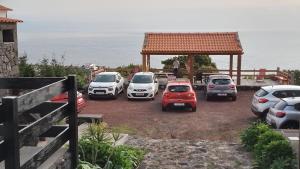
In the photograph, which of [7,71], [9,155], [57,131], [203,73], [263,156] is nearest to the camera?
[9,155]

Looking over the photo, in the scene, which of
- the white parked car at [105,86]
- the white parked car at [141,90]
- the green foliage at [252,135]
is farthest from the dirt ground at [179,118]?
the green foliage at [252,135]

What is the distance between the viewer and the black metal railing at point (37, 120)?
14.1 ft

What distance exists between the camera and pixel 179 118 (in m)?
20.0

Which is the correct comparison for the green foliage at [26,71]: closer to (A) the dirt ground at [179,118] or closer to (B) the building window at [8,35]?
(B) the building window at [8,35]

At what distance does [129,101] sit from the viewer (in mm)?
24906

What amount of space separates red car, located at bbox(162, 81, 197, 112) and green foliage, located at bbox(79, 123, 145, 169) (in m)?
10.5

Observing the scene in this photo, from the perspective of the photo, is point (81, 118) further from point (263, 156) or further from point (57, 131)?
point (57, 131)

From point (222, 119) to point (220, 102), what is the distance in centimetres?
483

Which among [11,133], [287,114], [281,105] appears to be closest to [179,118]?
[281,105]

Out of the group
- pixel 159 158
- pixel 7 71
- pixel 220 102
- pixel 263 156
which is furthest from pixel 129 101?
pixel 263 156

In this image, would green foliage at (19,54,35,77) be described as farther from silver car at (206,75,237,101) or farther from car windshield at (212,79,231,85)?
car windshield at (212,79,231,85)

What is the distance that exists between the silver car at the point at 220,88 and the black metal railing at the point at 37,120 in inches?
720

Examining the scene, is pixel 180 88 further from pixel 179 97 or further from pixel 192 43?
pixel 192 43

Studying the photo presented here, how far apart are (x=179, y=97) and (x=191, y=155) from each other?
9.90 m
